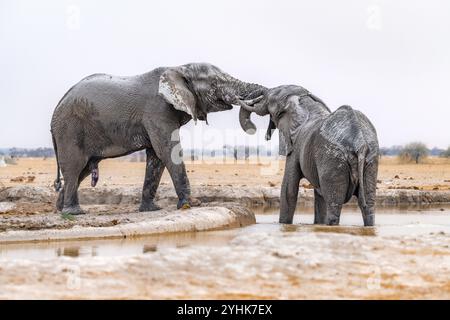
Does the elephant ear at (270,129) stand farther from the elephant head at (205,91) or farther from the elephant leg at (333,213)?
the elephant leg at (333,213)

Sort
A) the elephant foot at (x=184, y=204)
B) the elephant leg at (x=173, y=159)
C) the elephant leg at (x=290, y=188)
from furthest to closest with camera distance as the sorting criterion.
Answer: the elephant leg at (x=173, y=159) → the elephant foot at (x=184, y=204) → the elephant leg at (x=290, y=188)

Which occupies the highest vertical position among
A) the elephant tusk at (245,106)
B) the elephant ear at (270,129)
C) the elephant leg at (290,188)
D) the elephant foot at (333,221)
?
the elephant tusk at (245,106)

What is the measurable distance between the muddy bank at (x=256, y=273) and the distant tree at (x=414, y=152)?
34.9 metres

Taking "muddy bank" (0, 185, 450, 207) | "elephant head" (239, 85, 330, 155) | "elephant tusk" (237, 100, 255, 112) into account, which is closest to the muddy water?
"elephant head" (239, 85, 330, 155)

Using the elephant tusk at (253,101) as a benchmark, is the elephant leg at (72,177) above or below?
below

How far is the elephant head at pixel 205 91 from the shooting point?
37.6 feet

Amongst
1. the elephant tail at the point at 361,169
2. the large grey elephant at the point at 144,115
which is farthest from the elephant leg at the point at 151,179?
the elephant tail at the point at 361,169

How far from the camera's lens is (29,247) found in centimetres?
802

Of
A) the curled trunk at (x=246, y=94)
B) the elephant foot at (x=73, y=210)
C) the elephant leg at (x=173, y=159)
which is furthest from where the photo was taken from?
the elephant foot at (x=73, y=210)

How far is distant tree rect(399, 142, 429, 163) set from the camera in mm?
42059

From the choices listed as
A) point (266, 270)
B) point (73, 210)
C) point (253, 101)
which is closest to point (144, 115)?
point (253, 101)

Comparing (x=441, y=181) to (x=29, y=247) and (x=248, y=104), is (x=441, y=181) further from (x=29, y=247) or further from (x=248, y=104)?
(x=29, y=247)

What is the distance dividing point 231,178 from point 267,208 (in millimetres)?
8990

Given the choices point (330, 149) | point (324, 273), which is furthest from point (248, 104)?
point (324, 273)
